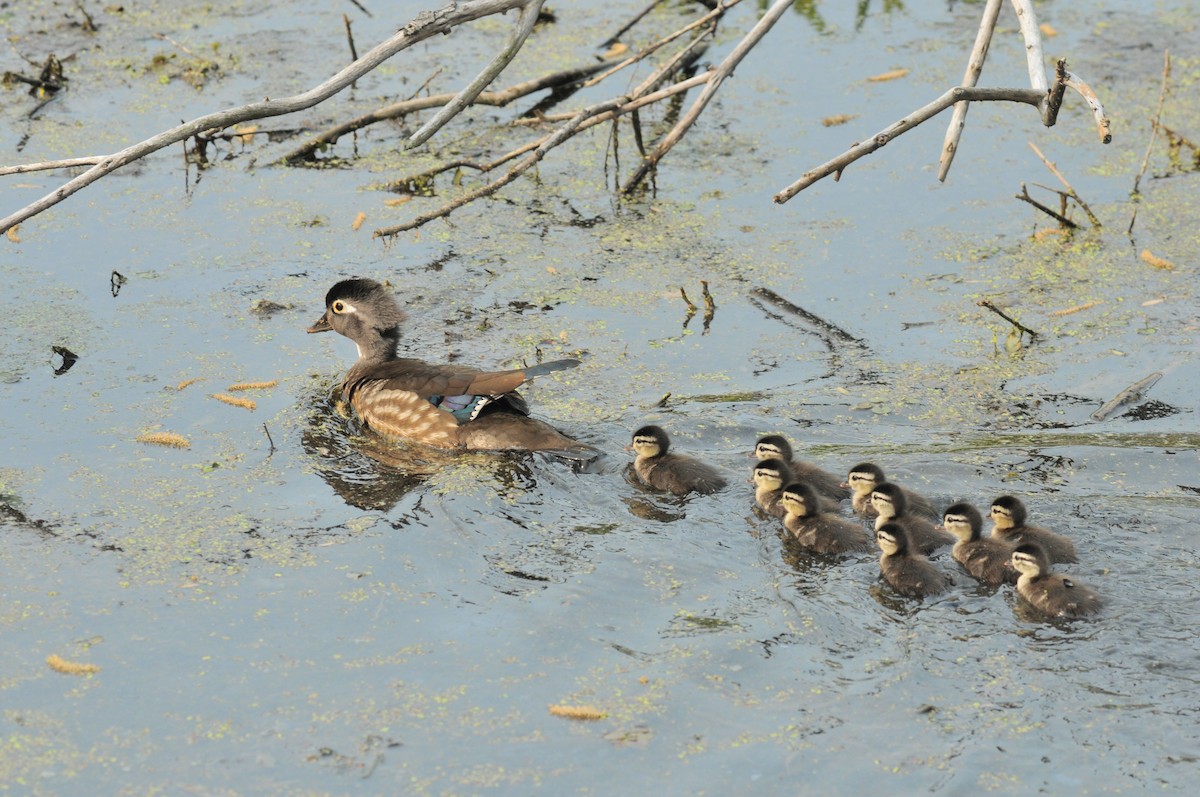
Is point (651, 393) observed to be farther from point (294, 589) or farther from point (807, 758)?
point (807, 758)

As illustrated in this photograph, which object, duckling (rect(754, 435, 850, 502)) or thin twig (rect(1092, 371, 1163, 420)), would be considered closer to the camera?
duckling (rect(754, 435, 850, 502))

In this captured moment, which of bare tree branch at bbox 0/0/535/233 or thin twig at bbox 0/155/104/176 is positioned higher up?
bare tree branch at bbox 0/0/535/233

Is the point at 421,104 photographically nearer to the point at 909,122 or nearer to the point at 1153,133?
the point at 909,122

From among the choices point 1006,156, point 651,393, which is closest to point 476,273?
point 651,393

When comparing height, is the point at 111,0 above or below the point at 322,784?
above

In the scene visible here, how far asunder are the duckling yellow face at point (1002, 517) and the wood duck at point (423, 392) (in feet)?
6.07

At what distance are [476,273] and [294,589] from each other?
3.45 m

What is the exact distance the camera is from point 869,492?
21.7 ft

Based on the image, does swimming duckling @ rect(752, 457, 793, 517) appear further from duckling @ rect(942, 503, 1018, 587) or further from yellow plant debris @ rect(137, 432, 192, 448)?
yellow plant debris @ rect(137, 432, 192, 448)

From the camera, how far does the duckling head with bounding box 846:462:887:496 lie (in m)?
6.60

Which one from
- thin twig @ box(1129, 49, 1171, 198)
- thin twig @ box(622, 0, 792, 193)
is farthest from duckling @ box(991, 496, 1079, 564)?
thin twig @ box(1129, 49, 1171, 198)

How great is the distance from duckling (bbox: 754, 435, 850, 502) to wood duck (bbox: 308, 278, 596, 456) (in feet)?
2.65

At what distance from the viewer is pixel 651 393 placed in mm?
7582

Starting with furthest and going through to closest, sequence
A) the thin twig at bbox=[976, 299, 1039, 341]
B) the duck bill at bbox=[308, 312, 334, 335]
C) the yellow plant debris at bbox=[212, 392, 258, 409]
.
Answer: the duck bill at bbox=[308, 312, 334, 335] → the thin twig at bbox=[976, 299, 1039, 341] → the yellow plant debris at bbox=[212, 392, 258, 409]
